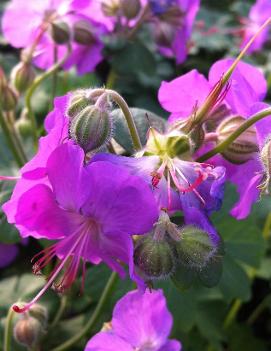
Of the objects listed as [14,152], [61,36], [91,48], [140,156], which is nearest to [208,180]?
[140,156]

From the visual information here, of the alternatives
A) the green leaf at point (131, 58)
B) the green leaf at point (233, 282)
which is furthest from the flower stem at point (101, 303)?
the green leaf at point (131, 58)

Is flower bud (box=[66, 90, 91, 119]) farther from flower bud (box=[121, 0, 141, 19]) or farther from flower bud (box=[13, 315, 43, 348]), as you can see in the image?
flower bud (box=[121, 0, 141, 19])

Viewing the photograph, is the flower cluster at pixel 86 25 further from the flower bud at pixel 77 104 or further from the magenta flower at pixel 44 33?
the flower bud at pixel 77 104

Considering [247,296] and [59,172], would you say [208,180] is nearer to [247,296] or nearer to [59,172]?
[59,172]

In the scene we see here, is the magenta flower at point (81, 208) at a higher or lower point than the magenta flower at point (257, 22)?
higher

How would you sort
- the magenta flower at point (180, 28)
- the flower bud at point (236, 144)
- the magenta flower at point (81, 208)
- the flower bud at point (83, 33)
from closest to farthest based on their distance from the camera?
the magenta flower at point (81, 208)
the flower bud at point (236, 144)
the flower bud at point (83, 33)
the magenta flower at point (180, 28)
